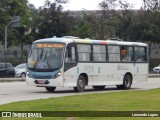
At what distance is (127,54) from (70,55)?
5449mm

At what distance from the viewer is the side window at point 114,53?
29031 mm

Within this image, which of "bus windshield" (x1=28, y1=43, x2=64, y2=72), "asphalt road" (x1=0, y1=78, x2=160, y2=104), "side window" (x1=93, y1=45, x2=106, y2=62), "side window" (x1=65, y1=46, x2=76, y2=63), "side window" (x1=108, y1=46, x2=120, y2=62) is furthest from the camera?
"side window" (x1=108, y1=46, x2=120, y2=62)

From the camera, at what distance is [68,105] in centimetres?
1688

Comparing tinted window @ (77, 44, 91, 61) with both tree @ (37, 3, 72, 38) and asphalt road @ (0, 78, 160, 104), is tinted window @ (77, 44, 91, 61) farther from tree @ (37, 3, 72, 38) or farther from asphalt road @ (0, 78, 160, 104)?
tree @ (37, 3, 72, 38)

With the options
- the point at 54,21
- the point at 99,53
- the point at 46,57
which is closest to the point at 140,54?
the point at 99,53

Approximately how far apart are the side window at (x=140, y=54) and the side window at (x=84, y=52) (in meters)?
4.56

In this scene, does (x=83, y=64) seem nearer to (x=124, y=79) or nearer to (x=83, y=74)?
(x=83, y=74)

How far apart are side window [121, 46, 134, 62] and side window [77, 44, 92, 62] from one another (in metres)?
3.09

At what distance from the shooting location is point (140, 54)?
31.6m

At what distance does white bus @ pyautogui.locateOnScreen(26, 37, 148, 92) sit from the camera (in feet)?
83.9

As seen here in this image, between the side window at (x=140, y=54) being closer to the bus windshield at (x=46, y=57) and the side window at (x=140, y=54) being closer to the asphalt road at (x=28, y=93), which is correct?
the asphalt road at (x=28, y=93)

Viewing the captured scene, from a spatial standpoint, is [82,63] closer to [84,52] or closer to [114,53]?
[84,52]

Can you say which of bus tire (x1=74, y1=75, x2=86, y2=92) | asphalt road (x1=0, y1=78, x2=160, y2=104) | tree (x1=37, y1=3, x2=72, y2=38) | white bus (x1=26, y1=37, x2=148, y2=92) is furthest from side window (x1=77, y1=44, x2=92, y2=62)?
tree (x1=37, y1=3, x2=72, y2=38)

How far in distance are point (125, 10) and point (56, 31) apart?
53.2ft
